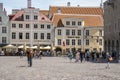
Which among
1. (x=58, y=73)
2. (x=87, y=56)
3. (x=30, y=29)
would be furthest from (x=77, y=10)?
(x=58, y=73)

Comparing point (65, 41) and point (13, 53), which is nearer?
point (13, 53)

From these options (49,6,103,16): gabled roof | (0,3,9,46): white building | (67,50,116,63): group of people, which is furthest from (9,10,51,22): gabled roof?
(67,50,116,63): group of people

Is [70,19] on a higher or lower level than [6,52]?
higher

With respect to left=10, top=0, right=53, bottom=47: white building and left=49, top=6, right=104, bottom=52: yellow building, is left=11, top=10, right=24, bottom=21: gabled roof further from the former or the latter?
left=49, top=6, right=104, bottom=52: yellow building

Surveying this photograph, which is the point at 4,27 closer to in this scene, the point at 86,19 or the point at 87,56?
the point at 86,19

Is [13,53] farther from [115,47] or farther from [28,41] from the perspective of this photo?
[115,47]

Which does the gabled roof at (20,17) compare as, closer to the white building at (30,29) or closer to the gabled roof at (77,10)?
the white building at (30,29)

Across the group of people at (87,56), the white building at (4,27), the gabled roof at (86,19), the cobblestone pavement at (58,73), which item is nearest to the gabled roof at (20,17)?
the white building at (4,27)

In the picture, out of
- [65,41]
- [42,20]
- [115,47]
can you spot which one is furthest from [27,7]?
[115,47]

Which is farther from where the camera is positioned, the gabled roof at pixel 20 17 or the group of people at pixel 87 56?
the gabled roof at pixel 20 17

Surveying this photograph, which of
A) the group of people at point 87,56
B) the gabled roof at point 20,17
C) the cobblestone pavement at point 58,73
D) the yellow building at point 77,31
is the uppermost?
the gabled roof at point 20,17

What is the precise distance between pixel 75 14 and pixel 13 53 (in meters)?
21.2

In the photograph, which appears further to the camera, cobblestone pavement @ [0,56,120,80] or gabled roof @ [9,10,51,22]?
gabled roof @ [9,10,51,22]

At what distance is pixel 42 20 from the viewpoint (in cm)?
8925
